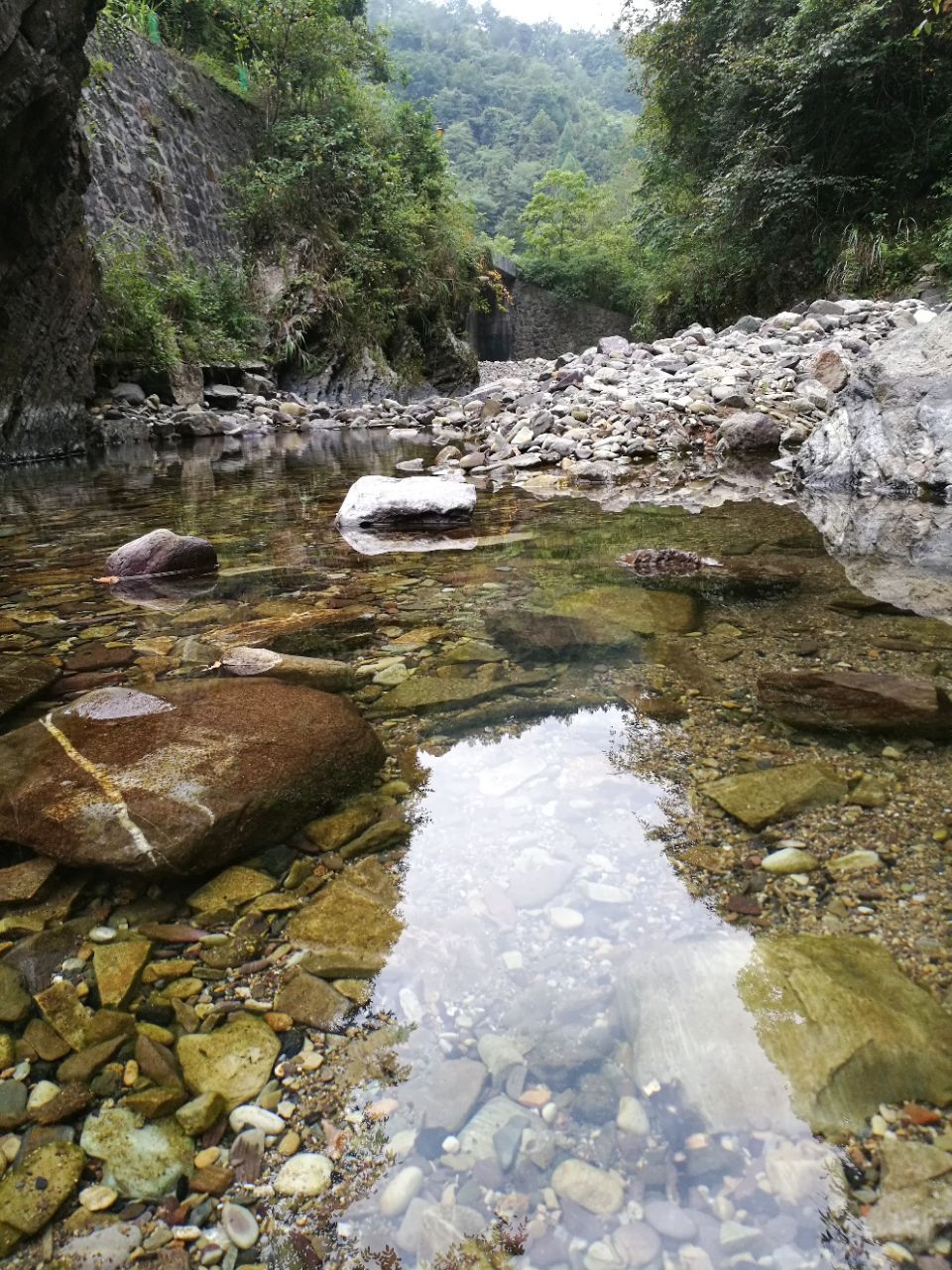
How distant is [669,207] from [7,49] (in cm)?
1348

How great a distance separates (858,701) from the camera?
5.64ft

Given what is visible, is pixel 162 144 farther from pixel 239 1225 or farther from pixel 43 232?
pixel 239 1225

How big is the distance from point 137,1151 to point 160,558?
9.34 feet

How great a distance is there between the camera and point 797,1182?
754mm

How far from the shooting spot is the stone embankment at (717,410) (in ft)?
16.3

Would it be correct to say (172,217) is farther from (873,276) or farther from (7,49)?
(873,276)

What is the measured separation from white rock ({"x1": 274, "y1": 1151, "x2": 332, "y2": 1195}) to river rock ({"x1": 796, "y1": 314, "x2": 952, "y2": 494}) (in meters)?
4.96

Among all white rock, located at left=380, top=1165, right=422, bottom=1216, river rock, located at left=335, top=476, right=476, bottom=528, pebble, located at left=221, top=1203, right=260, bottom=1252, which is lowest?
pebble, located at left=221, top=1203, right=260, bottom=1252

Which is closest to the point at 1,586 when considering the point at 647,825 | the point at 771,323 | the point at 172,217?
the point at 647,825

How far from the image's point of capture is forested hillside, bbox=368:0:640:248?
52.6 metres

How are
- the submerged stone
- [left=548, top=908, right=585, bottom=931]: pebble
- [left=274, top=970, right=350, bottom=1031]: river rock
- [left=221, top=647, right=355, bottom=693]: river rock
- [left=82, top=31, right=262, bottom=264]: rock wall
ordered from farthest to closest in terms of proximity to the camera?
[left=82, top=31, right=262, bottom=264]: rock wall, the submerged stone, [left=221, top=647, right=355, bottom=693]: river rock, [left=548, top=908, right=585, bottom=931]: pebble, [left=274, top=970, right=350, bottom=1031]: river rock

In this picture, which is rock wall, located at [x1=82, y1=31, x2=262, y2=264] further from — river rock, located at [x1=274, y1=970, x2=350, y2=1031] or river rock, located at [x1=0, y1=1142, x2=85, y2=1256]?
river rock, located at [x1=0, y1=1142, x2=85, y2=1256]

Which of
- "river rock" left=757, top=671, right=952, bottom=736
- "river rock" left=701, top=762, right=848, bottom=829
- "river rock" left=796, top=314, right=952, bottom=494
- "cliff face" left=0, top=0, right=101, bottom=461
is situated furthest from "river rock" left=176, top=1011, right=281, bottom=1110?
"cliff face" left=0, top=0, right=101, bottom=461

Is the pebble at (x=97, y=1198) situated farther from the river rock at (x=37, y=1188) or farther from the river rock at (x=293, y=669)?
the river rock at (x=293, y=669)
